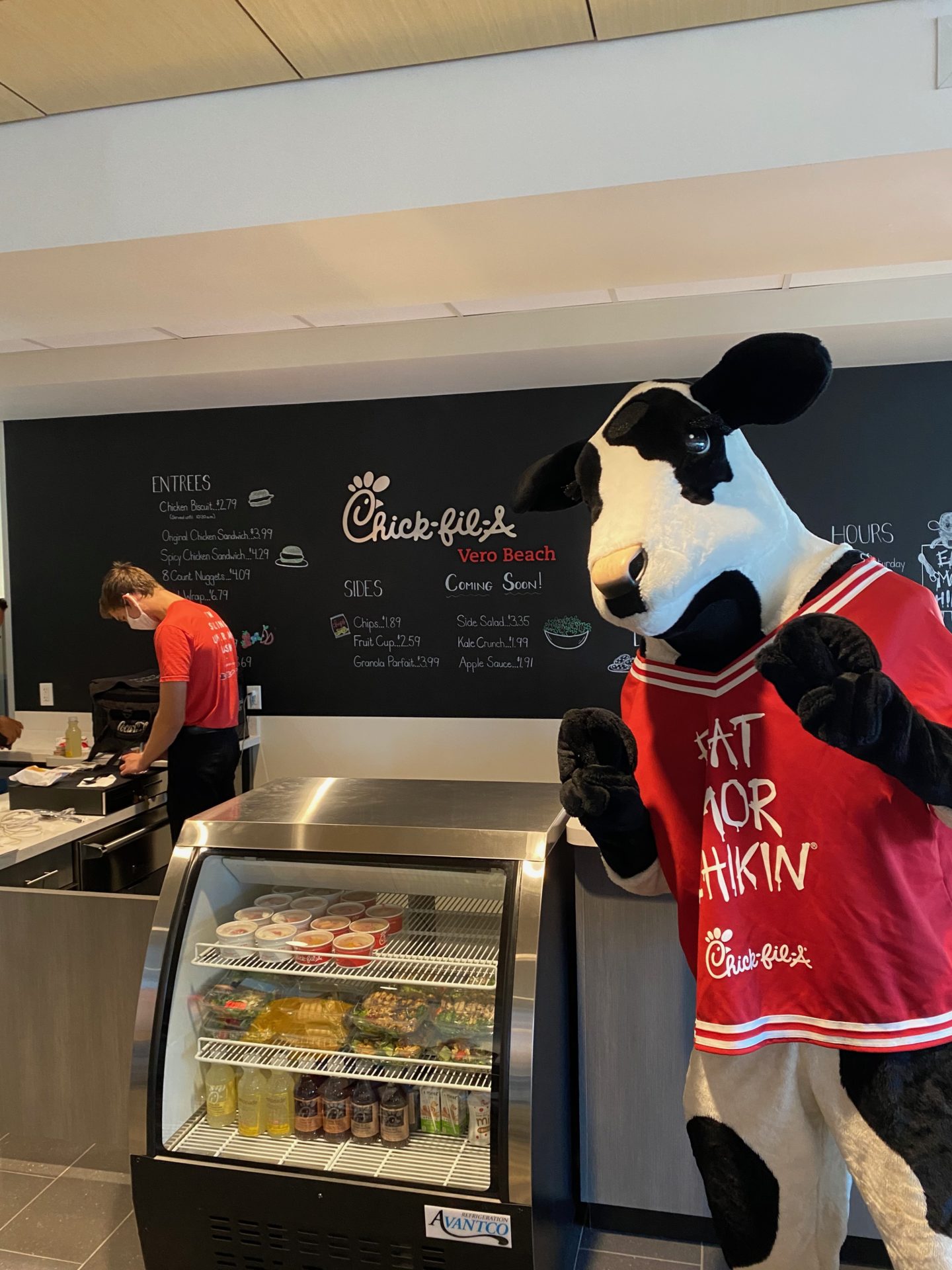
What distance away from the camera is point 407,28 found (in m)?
2.13

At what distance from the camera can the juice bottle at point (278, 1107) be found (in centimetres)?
201

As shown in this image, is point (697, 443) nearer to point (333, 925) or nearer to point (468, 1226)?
point (333, 925)

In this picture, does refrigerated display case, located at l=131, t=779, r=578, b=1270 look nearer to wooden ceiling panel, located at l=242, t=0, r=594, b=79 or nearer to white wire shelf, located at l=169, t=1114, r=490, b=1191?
white wire shelf, located at l=169, t=1114, r=490, b=1191

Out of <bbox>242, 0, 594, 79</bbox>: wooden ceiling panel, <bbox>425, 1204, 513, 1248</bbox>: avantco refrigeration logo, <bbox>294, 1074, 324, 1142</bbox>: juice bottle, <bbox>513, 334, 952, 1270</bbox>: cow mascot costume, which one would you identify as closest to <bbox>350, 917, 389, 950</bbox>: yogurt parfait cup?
<bbox>294, 1074, 324, 1142</bbox>: juice bottle

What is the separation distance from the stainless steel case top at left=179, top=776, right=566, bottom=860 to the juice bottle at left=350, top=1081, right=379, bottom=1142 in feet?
1.86

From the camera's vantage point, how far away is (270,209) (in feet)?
8.04

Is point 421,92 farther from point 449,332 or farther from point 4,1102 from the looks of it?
point 4,1102

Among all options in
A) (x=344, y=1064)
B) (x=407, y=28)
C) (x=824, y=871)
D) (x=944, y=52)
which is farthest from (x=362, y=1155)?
(x=944, y=52)

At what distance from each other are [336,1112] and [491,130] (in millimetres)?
2359

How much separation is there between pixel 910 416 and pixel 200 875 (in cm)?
377

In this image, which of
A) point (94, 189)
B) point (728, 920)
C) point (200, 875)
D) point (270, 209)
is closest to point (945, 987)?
point (728, 920)

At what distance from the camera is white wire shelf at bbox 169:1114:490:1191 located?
1.83 meters

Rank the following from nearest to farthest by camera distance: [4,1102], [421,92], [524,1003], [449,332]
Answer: [524,1003] → [421,92] → [4,1102] → [449,332]

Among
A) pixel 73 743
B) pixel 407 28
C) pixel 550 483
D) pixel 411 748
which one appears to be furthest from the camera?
pixel 411 748
